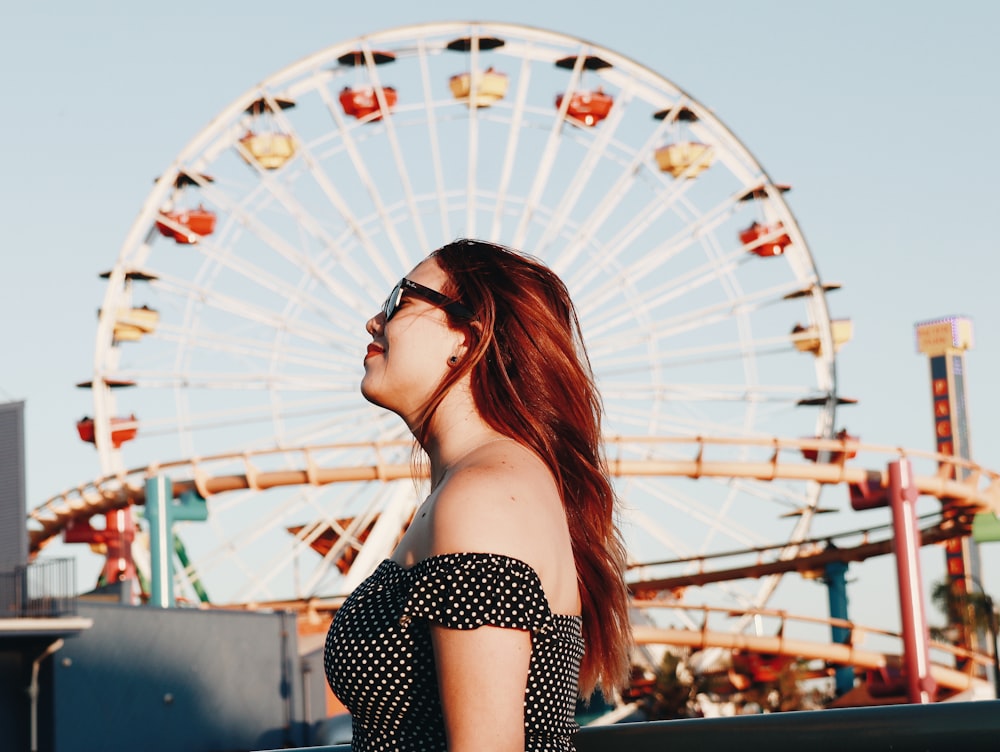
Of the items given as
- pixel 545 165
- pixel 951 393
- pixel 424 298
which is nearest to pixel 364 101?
pixel 545 165

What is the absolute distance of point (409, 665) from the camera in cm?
175

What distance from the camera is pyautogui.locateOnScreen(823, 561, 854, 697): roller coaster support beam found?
2258 centimetres

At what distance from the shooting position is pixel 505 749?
5.13 feet

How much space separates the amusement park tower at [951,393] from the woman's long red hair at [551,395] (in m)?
72.3

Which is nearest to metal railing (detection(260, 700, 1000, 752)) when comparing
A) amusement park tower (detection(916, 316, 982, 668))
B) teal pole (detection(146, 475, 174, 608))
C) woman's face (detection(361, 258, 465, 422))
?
woman's face (detection(361, 258, 465, 422))

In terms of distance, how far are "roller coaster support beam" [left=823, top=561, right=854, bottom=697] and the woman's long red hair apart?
21.0m

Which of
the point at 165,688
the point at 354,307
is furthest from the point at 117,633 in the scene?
the point at 354,307

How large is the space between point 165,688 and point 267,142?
9577 millimetres

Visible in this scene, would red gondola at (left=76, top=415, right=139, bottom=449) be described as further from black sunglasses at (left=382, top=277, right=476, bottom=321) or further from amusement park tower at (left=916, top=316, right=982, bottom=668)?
amusement park tower at (left=916, top=316, right=982, bottom=668)

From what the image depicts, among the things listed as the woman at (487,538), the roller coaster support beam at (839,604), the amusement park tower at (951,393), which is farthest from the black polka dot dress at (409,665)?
the amusement park tower at (951,393)

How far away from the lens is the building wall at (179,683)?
17891 millimetres

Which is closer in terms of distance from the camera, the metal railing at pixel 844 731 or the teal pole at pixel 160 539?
the metal railing at pixel 844 731

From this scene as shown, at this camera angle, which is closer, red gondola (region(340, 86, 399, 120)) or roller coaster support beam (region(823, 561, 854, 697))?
roller coaster support beam (region(823, 561, 854, 697))

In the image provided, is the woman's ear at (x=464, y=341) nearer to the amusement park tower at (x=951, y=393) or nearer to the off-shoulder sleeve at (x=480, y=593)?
the off-shoulder sleeve at (x=480, y=593)
